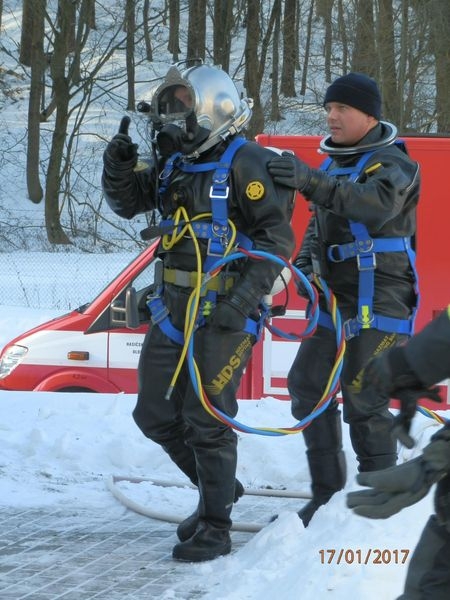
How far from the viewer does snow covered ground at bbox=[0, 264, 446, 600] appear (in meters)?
4.05

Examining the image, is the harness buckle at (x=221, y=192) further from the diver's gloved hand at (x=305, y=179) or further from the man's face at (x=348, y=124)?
the man's face at (x=348, y=124)

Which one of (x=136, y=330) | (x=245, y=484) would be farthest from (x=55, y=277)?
(x=245, y=484)

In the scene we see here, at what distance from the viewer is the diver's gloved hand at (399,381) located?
264 centimetres

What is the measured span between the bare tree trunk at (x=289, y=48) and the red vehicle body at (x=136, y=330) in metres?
25.5

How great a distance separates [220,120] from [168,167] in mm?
365

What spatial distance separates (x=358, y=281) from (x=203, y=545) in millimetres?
1451

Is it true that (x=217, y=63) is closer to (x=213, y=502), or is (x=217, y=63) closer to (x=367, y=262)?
(x=367, y=262)

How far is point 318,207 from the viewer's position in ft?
17.0

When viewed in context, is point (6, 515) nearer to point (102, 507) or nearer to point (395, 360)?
point (102, 507)

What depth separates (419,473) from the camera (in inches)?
103

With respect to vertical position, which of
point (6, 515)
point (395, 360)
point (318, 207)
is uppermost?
point (318, 207)

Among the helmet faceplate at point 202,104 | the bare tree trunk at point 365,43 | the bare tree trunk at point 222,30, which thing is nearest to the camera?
the helmet faceplate at point 202,104

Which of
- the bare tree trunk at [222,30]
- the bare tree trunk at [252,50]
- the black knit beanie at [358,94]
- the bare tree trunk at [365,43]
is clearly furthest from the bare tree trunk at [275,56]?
the black knit beanie at [358,94]

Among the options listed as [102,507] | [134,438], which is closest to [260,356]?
[134,438]
